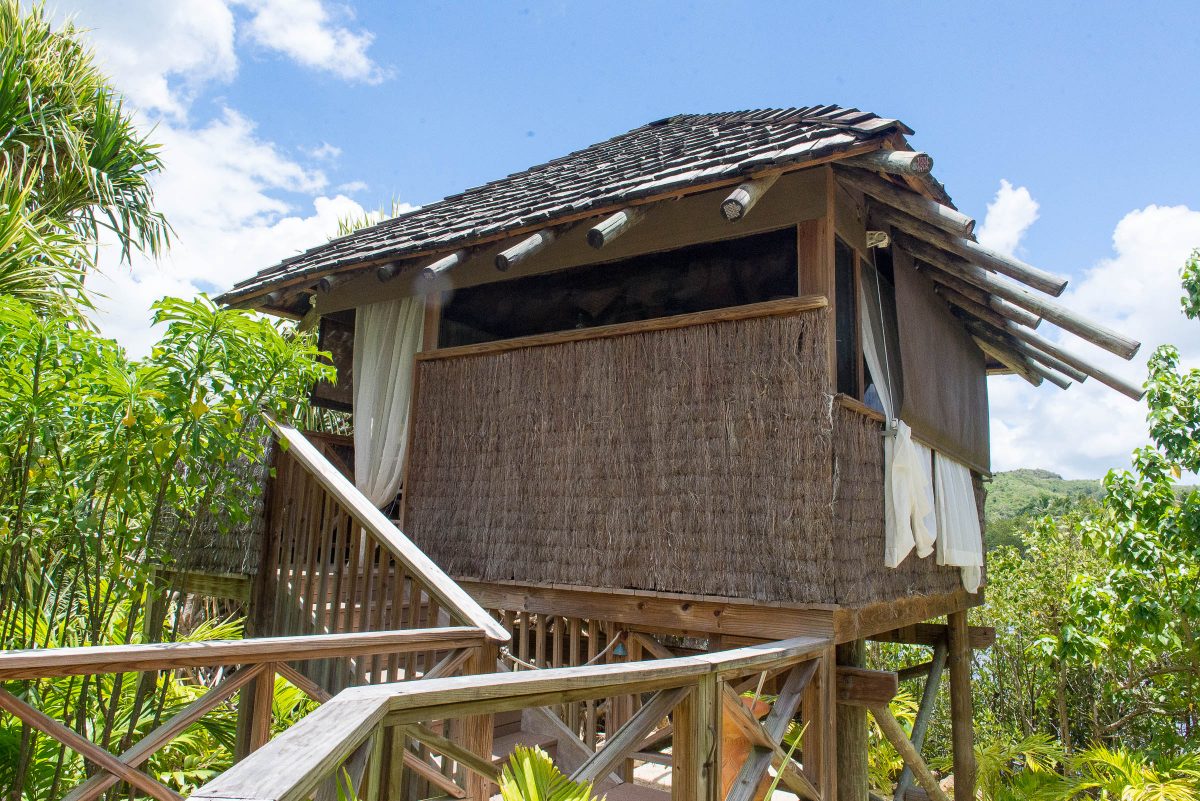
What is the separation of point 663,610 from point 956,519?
269 cm

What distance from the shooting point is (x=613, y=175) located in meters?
5.56

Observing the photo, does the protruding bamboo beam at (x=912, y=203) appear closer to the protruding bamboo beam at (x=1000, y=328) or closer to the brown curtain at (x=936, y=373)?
the brown curtain at (x=936, y=373)

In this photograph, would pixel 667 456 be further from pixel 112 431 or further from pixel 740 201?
pixel 112 431

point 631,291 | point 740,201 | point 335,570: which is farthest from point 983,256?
point 335,570

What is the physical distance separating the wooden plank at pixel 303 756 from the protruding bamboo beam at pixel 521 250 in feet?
10.0

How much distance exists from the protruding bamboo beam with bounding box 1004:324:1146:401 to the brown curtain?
0.48 metres

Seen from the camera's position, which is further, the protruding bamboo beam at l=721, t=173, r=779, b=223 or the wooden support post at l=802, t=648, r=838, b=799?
the wooden support post at l=802, t=648, r=838, b=799

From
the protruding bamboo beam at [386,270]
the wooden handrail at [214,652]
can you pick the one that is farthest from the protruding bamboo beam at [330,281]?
the wooden handrail at [214,652]

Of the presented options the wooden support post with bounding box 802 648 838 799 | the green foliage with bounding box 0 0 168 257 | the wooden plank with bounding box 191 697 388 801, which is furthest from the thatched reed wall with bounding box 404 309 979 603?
the green foliage with bounding box 0 0 168 257

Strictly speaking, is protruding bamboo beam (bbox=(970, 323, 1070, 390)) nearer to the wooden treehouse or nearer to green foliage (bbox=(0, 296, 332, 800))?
the wooden treehouse

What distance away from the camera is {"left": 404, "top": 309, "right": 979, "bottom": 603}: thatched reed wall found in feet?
14.1

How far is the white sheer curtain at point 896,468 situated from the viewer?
15.7 feet

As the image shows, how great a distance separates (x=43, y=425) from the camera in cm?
309

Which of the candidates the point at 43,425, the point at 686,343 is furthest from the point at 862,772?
the point at 43,425
